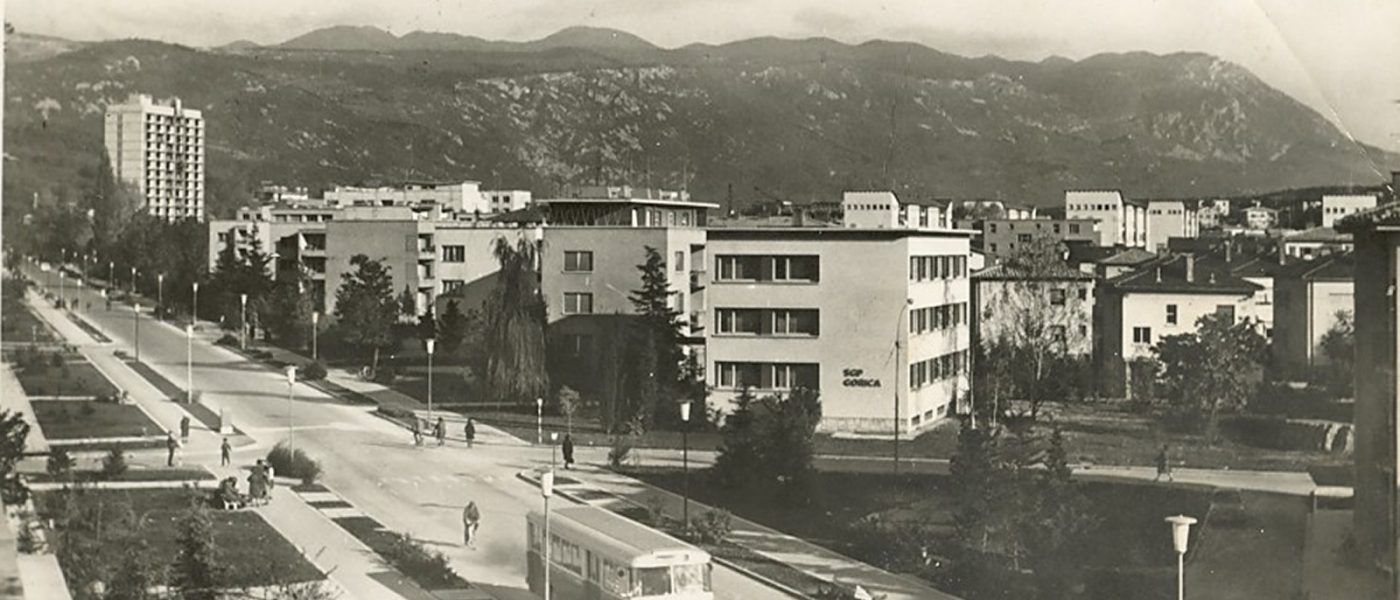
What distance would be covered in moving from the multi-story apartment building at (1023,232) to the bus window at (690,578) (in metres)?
2.20

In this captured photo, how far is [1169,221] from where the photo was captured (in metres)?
6.39

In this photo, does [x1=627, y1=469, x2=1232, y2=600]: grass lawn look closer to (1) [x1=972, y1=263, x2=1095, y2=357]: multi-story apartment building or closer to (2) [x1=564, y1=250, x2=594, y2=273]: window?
(1) [x1=972, y1=263, x2=1095, y2=357]: multi-story apartment building

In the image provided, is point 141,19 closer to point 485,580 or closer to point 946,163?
point 485,580

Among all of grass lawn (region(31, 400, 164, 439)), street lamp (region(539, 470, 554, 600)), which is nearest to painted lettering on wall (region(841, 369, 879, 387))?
street lamp (region(539, 470, 554, 600))

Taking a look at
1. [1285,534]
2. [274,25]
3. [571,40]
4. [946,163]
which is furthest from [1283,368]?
[274,25]

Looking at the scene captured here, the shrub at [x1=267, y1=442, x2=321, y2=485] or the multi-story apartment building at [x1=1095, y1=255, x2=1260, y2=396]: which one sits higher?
the multi-story apartment building at [x1=1095, y1=255, x2=1260, y2=396]

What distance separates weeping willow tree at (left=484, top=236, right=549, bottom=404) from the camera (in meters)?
5.43

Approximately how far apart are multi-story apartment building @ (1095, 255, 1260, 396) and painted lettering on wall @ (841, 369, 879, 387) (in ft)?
3.84

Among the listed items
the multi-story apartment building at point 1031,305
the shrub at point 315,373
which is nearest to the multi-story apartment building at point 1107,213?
the multi-story apartment building at point 1031,305

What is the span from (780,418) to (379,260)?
1842 mm

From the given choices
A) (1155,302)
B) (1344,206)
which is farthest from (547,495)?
(1344,206)

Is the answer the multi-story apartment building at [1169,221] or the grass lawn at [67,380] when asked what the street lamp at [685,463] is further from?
the multi-story apartment building at [1169,221]

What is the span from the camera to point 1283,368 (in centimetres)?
601

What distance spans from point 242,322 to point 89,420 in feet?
2.17
